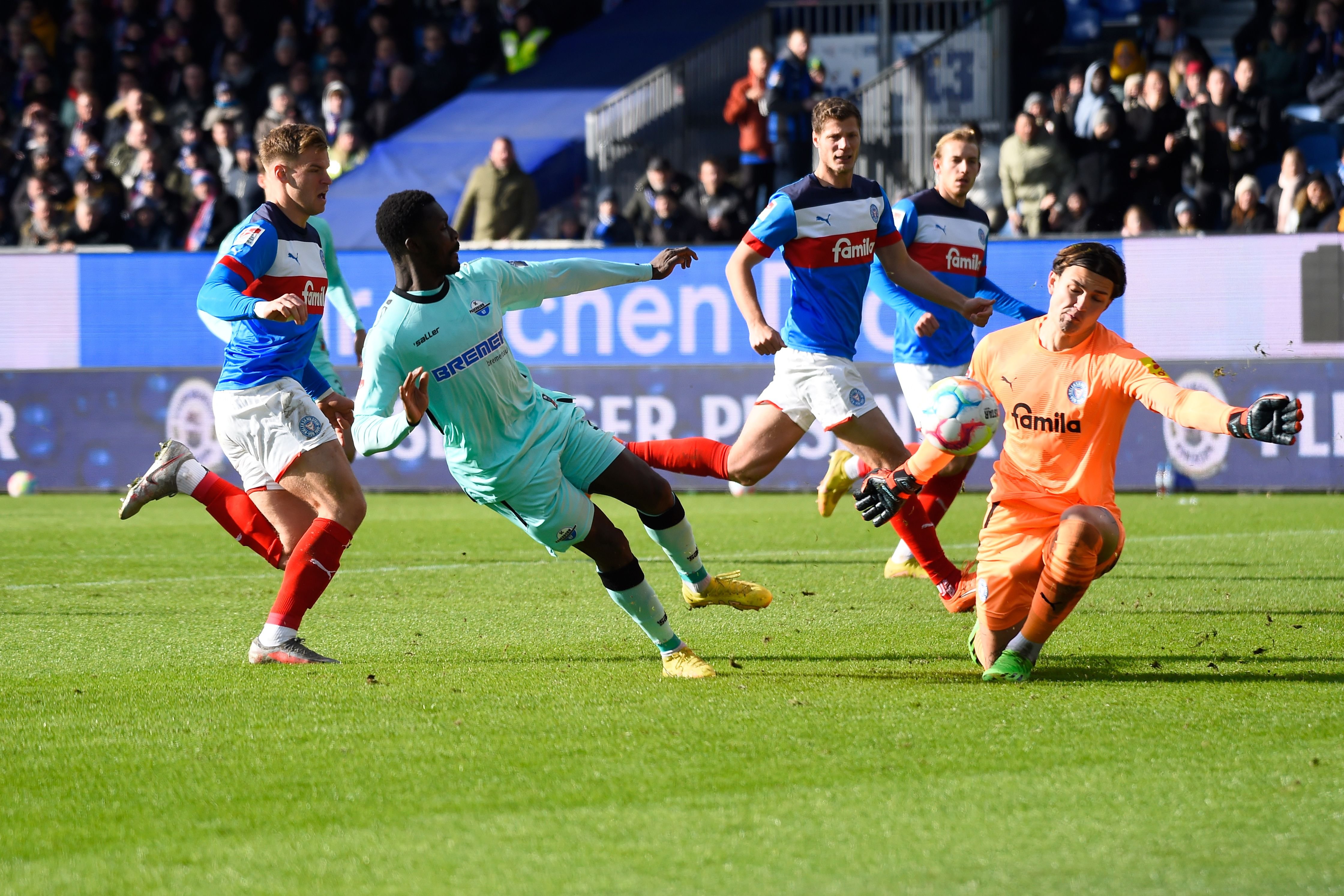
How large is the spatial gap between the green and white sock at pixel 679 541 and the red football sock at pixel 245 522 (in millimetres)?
1981

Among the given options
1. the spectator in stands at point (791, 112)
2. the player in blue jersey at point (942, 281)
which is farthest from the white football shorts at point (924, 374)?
the spectator in stands at point (791, 112)

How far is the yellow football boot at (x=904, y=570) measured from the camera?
28.9ft

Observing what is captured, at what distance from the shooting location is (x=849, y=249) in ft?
24.6

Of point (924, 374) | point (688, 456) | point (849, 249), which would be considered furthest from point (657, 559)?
point (849, 249)

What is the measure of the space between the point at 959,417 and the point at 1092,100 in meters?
12.1

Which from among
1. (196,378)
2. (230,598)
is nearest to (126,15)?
(196,378)

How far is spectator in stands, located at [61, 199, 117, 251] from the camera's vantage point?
18.2 metres

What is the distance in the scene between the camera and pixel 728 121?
1795cm

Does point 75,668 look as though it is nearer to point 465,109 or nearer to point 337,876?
point 337,876

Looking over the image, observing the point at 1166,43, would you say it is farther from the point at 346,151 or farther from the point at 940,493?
the point at 940,493

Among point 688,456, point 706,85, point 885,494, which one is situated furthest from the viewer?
point 706,85

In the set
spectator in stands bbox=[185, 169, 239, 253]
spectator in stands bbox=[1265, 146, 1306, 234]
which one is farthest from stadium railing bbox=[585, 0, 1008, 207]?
spectator in stands bbox=[1265, 146, 1306, 234]

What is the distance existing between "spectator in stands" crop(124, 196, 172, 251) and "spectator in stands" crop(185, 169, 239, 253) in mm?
254

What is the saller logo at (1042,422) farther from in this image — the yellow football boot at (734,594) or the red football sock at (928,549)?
the red football sock at (928,549)
